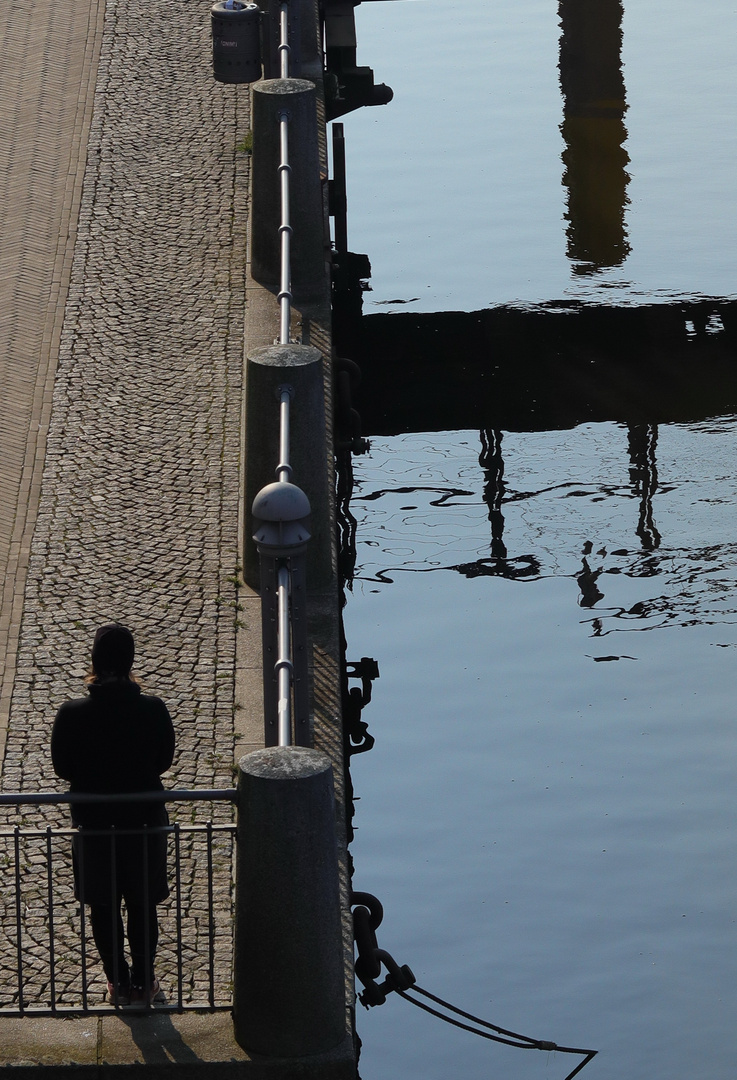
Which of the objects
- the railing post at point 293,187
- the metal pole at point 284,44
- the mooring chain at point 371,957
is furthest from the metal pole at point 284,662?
the metal pole at point 284,44

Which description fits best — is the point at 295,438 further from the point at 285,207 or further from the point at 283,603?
the point at 285,207

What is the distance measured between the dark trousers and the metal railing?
0.07 metres

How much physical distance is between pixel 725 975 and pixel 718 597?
15.3ft

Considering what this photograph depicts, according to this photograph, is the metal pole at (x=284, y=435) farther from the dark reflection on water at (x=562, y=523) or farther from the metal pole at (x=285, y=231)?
the dark reflection on water at (x=562, y=523)

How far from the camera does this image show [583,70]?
23.2 metres

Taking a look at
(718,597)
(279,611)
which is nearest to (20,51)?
(718,597)

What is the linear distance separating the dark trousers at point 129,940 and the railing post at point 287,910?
1.30 feet

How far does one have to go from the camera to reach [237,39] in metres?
12.1

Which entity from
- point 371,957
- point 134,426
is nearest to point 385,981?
point 371,957

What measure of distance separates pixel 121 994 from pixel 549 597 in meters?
7.84

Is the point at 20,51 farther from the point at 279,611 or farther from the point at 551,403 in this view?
the point at 279,611

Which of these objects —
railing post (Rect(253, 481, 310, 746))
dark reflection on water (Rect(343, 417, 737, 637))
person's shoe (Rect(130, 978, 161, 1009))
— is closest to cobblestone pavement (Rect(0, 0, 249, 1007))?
person's shoe (Rect(130, 978, 161, 1009))

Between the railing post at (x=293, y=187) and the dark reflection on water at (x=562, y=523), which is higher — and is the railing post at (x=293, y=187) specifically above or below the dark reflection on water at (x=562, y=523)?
above

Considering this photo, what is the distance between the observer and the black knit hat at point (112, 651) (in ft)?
18.6
